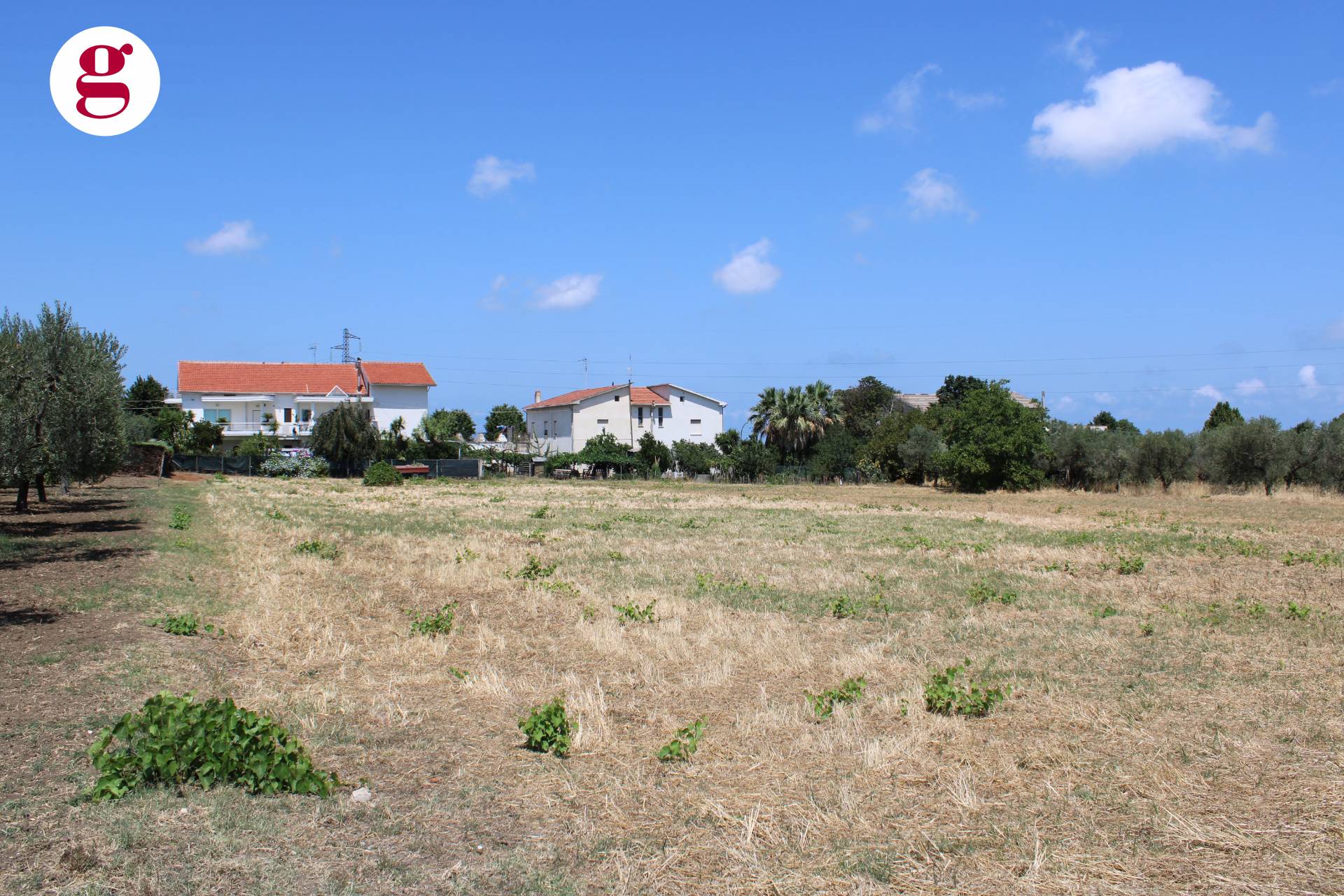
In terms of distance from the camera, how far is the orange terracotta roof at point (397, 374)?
96.9 m

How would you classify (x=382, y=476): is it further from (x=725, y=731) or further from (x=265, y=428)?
(x=725, y=731)

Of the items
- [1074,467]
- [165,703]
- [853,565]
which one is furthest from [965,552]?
[1074,467]

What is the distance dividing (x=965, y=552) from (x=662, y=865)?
19857 millimetres

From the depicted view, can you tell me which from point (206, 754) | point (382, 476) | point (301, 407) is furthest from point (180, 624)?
point (301, 407)

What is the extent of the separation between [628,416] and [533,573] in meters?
74.1

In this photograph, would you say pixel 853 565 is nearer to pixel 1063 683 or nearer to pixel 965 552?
pixel 965 552

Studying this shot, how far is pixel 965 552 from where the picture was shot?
958 inches

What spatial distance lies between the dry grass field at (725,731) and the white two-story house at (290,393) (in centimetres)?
7544

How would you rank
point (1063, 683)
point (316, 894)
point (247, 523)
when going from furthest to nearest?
point (247, 523) → point (1063, 683) → point (316, 894)

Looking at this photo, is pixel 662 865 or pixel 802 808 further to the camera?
pixel 802 808

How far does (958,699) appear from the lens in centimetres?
950

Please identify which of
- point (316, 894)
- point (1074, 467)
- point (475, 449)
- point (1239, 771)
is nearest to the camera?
point (316, 894)

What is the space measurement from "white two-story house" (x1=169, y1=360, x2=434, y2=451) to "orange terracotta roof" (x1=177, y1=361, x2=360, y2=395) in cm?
7

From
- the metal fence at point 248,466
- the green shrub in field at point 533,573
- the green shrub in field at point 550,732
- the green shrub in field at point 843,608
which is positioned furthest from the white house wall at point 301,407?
the green shrub in field at point 550,732
